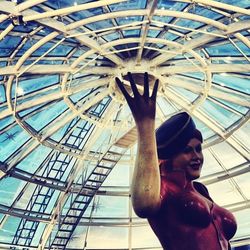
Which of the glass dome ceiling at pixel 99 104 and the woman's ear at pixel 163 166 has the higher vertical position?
the glass dome ceiling at pixel 99 104

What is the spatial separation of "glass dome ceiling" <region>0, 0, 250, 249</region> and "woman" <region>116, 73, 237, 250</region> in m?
11.5

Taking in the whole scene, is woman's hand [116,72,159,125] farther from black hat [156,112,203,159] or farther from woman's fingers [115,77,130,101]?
black hat [156,112,203,159]

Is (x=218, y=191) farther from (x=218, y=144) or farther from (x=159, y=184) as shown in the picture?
(x=159, y=184)

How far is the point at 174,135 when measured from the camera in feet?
14.4

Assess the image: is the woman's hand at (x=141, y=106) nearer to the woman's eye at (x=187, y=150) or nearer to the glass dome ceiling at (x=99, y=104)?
the woman's eye at (x=187, y=150)

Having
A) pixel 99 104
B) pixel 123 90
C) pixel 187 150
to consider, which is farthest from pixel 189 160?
pixel 99 104

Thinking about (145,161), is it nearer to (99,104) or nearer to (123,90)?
(123,90)

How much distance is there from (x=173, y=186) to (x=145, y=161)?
526mm

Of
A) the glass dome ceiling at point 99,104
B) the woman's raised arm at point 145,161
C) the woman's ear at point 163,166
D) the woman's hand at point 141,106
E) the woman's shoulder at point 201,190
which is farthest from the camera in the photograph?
the glass dome ceiling at point 99,104

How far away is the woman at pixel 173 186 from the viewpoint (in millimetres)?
4027

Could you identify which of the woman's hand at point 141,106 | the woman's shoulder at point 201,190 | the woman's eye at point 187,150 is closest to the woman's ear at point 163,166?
the woman's eye at point 187,150

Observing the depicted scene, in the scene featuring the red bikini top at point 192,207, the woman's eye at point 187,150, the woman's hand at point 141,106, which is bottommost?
the red bikini top at point 192,207

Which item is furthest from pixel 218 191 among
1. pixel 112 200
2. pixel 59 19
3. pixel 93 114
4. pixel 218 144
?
pixel 59 19

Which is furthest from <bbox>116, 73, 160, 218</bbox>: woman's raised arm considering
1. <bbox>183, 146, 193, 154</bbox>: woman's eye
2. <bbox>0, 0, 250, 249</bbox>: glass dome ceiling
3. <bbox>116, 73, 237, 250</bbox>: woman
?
<bbox>0, 0, 250, 249</bbox>: glass dome ceiling
